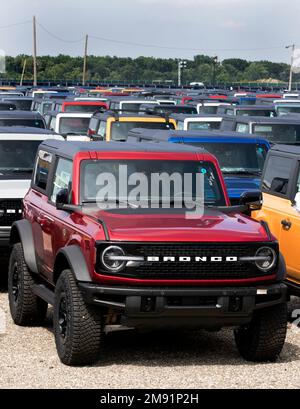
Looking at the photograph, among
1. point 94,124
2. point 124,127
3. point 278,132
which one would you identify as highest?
point 278,132

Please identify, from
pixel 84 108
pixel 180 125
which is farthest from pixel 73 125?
pixel 84 108

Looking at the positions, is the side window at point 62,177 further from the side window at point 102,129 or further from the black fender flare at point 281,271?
the side window at point 102,129

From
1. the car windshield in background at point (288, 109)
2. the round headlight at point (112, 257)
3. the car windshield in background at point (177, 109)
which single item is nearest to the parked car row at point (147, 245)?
the round headlight at point (112, 257)

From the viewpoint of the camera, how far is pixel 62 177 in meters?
10.2

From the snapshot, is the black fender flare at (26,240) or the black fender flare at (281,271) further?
the black fender flare at (26,240)

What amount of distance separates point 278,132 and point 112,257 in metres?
12.2

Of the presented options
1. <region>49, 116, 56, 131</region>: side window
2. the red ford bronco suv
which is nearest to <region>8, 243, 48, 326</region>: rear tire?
the red ford bronco suv

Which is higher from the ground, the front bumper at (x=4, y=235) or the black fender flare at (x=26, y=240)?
the black fender flare at (x=26, y=240)

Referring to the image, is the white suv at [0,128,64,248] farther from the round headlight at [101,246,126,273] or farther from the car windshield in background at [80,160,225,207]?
the round headlight at [101,246,126,273]

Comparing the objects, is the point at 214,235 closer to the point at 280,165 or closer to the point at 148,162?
the point at 148,162

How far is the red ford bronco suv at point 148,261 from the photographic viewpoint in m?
8.54

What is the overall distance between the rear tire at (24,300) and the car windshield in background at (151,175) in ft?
4.21

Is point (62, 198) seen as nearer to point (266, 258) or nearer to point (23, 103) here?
point (266, 258)

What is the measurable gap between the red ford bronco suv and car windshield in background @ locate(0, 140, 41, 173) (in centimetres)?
432
